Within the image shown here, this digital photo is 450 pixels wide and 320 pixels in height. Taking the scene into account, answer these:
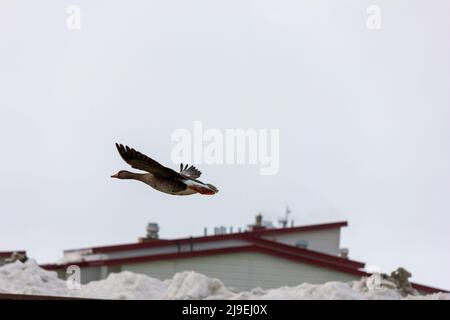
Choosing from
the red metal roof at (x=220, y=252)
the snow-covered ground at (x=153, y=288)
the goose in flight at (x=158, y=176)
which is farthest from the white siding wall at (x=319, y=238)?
the goose in flight at (x=158, y=176)

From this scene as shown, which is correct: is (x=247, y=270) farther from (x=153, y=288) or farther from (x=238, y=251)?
(x=153, y=288)

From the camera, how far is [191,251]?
4934 centimetres

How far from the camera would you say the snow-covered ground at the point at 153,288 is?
43.2 m

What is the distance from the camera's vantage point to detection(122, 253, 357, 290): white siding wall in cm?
4941

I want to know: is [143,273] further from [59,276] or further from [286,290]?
[286,290]

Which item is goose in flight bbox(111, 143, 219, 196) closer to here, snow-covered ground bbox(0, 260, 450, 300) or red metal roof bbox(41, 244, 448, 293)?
snow-covered ground bbox(0, 260, 450, 300)

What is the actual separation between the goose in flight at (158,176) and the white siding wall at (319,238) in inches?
1436

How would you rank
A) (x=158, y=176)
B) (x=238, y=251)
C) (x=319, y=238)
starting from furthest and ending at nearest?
(x=319, y=238) < (x=238, y=251) < (x=158, y=176)

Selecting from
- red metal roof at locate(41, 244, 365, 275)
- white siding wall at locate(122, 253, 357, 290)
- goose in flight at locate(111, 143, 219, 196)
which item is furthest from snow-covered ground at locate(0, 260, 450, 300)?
goose in flight at locate(111, 143, 219, 196)

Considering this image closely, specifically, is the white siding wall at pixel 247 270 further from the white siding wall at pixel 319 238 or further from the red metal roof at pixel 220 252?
the white siding wall at pixel 319 238

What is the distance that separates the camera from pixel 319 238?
57.7 metres

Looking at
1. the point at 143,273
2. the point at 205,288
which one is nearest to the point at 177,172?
the point at 205,288

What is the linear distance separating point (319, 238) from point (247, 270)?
8.46m

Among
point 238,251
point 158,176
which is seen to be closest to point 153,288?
point 238,251
